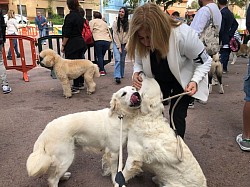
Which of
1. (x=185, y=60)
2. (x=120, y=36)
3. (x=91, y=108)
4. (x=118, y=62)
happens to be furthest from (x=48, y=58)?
(x=185, y=60)

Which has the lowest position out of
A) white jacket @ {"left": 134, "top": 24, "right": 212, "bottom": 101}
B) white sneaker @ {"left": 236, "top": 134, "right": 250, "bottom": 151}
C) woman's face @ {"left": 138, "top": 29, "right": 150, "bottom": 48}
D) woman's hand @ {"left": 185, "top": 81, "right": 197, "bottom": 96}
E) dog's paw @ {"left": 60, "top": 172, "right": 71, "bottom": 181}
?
dog's paw @ {"left": 60, "top": 172, "right": 71, "bottom": 181}

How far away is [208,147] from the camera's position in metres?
3.61

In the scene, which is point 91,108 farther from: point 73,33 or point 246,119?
point 246,119

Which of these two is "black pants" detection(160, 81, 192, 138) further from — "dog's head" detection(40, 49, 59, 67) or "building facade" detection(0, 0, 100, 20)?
"building facade" detection(0, 0, 100, 20)

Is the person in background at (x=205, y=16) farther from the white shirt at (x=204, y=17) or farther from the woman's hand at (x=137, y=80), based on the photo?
the woman's hand at (x=137, y=80)

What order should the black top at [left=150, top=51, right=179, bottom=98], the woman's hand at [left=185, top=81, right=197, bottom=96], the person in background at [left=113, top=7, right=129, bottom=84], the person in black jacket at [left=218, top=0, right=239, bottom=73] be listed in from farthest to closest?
the person in background at [left=113, top=7, right=129, bottom=84], the person in black jacket at [left=218, top=0, right=239, bottom=73], the black top at [left=150, top=51, right=179, bottom=98], the woman's hand at [left=185, top=81, right=197, bottom=96]

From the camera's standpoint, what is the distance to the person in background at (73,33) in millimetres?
5836

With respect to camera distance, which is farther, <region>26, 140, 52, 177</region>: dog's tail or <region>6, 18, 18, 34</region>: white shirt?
<region>6, 18, 18, 34</region>: white shirt

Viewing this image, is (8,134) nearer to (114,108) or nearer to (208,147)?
(114,108)

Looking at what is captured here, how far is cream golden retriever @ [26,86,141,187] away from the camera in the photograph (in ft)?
7.86

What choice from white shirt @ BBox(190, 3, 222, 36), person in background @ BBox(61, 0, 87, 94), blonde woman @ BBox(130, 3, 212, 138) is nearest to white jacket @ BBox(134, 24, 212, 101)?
blonde woman @ BBox(130, 3, 212, 138)

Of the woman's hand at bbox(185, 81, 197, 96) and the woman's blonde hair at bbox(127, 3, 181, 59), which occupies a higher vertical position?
the woman's blonde hair at bbox(127, 3, 181, 59)

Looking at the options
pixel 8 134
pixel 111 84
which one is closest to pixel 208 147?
pixel 8 134

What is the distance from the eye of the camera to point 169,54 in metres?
2.37
